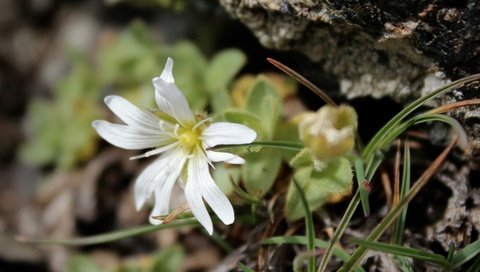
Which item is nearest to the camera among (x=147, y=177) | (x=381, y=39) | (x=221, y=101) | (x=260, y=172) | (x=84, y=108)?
(x=381, y=39)

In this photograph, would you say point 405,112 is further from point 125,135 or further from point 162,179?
point 125,135

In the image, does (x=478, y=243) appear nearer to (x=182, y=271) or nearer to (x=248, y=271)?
(x=248, y=271)

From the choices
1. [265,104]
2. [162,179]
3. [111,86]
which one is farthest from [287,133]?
[111,86]

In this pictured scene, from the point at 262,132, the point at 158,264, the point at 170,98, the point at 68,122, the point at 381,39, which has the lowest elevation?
the point at 158,264

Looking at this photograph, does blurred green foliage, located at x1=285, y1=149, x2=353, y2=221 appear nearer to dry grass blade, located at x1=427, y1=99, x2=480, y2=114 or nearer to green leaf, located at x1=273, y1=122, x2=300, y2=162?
green leaf, located at x1=273, y1=122, x2=300, y2=162

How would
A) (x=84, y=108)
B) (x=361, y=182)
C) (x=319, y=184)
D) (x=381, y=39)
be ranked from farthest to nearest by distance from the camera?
(x=84, y=108), (x=319, y=184), (x=381, y=39), (x=361, y=182)

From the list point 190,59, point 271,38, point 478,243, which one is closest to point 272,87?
point 271,38

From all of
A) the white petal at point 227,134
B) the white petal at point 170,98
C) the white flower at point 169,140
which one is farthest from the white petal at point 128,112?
the white petal at point 227,134
